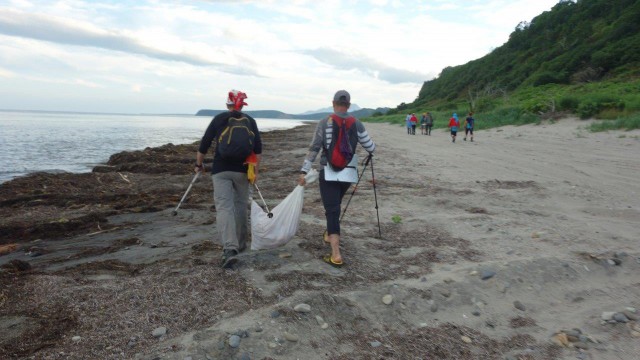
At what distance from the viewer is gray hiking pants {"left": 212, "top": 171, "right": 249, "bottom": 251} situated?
566 centimetres

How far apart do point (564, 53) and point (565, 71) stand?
8.85 m

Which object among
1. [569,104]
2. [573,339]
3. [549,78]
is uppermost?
[549,78]

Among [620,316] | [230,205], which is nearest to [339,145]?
[230,205]

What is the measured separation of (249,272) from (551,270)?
342 centimetres

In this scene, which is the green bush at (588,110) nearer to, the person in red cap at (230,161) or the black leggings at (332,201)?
the black leggings at (332,201)

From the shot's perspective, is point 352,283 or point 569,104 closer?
point 352,283

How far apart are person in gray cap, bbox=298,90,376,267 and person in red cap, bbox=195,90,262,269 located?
0.79m

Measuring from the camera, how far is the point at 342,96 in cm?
549

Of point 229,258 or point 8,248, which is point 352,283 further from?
point 8,248

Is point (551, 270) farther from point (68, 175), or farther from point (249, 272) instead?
point (68, 175)

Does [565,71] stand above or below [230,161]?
above

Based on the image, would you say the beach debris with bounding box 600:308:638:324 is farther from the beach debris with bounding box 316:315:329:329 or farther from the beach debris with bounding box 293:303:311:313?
the beach debris with bounding box 293:303:311:313

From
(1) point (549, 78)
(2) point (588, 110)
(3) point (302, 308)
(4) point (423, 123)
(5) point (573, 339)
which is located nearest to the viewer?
(5) point (573, 339)

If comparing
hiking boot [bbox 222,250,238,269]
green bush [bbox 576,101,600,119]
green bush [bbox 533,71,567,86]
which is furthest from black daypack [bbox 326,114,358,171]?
green bush [bbox 533,71,567,86]
